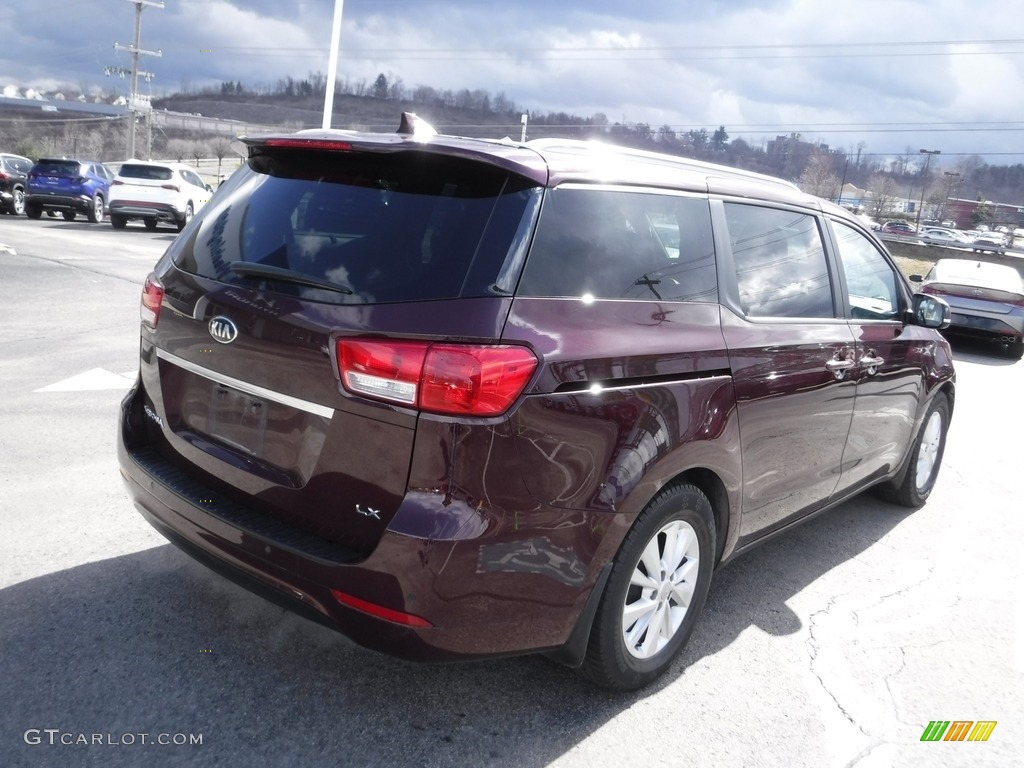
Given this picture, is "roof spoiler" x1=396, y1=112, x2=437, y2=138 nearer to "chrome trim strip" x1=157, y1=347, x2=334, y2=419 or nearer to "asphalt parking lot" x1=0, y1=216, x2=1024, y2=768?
"chrome trim strip" x1=157, y1=347, x2=334, y2=419

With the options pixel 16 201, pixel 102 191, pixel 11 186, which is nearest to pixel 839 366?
pixel 102 191

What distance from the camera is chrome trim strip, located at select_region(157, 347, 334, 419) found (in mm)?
2568

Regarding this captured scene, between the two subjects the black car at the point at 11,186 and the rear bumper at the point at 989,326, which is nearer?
the rear bumper at the point at 989,326

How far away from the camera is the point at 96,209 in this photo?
25281mm

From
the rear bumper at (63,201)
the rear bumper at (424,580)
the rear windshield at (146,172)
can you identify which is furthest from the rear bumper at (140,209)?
the rear bumper at (424,580)

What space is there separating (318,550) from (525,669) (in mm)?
1089

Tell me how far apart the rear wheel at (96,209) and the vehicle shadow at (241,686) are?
79.4 ft

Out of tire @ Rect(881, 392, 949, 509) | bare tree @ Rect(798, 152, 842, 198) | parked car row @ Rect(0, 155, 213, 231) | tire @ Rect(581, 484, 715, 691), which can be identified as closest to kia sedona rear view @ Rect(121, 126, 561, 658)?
tire @ Rect(581, 484, 715, 691)

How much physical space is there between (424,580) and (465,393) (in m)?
0.52

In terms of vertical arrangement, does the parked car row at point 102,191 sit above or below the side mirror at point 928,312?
below

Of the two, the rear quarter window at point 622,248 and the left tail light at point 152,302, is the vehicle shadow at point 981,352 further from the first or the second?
the left tail light at point 152,302

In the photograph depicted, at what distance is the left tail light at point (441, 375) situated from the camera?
7.89 feet

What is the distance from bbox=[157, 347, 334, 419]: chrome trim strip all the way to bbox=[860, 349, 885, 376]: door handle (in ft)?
9.11

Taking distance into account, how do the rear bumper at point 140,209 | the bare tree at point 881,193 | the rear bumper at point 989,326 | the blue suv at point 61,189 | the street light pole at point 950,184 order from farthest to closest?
the street light pole at point 950,184 < the bare tree at point 881,193 < the blue suv at point 61,189 < the rear bumper at point 140,209 < the rear bumper at point 989,326
